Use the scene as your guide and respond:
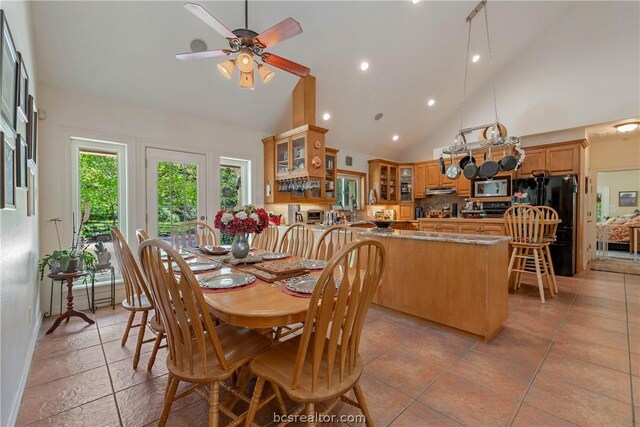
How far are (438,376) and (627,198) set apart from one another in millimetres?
11398

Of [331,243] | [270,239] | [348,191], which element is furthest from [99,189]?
[348,191]

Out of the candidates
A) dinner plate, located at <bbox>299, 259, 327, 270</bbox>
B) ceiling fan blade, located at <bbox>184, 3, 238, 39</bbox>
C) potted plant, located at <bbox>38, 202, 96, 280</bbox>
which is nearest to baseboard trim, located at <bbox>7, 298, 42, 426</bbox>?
potted plant, located at <bbox>38, 202, 96, 280</bbox>

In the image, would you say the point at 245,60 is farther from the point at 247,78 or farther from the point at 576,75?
the point at 576,75

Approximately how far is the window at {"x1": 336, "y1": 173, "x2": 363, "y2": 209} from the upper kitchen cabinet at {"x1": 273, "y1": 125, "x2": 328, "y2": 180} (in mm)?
1816

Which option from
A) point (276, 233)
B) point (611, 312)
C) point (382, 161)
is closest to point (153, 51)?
point (276, 233)

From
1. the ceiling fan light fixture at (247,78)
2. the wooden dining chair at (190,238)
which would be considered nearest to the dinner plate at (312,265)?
the wooden dining chair at (190,238)

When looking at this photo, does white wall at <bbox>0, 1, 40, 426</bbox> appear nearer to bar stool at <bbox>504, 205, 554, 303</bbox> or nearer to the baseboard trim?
Result: the baseboard trim

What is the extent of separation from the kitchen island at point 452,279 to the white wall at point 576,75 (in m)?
3.83

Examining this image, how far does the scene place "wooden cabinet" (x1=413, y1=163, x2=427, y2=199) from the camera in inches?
267

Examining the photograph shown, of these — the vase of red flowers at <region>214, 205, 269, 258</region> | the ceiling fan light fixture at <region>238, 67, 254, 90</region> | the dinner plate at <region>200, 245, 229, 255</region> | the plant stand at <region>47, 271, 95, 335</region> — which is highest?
the ceiling fan light fixture at <region>238, 67, 254, 90</region>

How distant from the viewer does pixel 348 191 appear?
6438 mm

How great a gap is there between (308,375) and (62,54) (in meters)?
3.82

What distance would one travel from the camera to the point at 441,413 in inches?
62.9

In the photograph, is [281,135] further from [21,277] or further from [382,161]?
[21,277]
